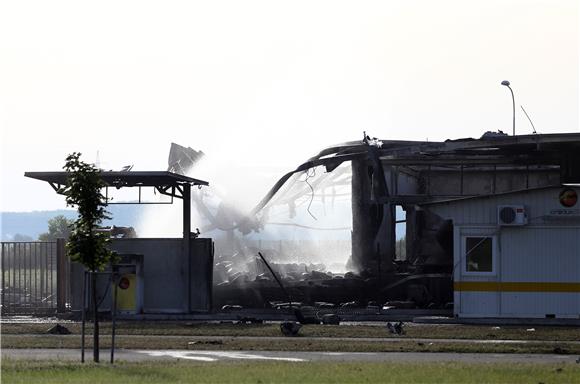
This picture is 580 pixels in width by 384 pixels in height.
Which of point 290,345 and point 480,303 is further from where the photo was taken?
point 480,303

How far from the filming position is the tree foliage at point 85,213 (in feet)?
87.2

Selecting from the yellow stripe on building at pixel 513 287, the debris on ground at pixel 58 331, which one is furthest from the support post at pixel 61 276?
the yellow stripe on building at pixel 513 287

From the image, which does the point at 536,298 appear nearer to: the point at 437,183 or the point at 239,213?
the point at 437,183

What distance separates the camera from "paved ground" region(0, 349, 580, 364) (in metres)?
27.3

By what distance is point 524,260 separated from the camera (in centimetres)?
3966

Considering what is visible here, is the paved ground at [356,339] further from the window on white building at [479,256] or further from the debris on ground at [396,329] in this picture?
the window on white building at [479,256]

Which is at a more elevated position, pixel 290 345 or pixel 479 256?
pixel 479 256

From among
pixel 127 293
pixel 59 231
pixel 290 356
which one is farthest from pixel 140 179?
pixel 59 231

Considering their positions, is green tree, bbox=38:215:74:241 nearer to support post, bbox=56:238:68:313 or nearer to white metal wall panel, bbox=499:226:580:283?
support post, bbox=56:238:68:313

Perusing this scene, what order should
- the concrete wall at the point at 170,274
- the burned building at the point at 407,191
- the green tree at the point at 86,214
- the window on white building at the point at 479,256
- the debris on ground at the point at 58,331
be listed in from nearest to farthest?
the green tree at the point at 86,214 < the debris on ground at the point at 58,331 < the window on white building at the point at 479,256 < the concrete wall at the point at 170,274 < the burned building at the point at 407,191

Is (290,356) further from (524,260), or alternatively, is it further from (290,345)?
(524,260)

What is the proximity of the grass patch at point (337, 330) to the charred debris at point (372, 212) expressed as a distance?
5.16 meters

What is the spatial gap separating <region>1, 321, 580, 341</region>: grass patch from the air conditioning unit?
133 inches

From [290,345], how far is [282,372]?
23.7ft
